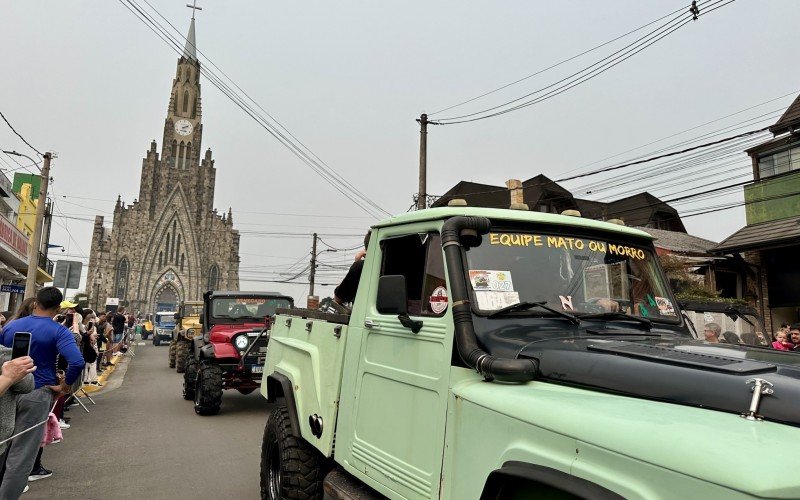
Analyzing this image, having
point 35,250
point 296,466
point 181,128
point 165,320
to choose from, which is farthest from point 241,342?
point 181,128

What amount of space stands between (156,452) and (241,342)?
2.74 m

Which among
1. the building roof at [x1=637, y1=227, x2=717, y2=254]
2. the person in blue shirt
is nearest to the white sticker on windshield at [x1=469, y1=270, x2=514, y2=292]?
the person in blue shirt

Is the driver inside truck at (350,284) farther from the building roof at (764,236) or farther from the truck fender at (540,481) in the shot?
the building roof at (764,236)

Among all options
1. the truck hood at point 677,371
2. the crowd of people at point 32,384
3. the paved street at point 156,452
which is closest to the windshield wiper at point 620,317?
the truck hood at point 677,371

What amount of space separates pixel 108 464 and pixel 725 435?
6995mm

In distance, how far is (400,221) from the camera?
10.5 ft

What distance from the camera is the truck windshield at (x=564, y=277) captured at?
104 inches

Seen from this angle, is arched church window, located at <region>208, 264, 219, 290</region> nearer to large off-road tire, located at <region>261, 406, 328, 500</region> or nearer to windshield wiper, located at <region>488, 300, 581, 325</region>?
large off-road tire, located at <region>261, 406, 328, 500</region>

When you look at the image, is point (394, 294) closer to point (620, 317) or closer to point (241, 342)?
point (620, 317)

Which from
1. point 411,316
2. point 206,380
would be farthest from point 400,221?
point 206,380

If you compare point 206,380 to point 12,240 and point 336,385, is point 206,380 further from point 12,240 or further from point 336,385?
point 12,240

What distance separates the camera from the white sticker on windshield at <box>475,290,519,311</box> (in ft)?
8.38

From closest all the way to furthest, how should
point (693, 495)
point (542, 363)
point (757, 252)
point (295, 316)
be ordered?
1. point (693, 495)
2. point (542, 363)
3. point (295, 316)
4. point (757, 252)

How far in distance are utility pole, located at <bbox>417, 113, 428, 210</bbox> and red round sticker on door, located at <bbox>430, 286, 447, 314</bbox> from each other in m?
14.0
